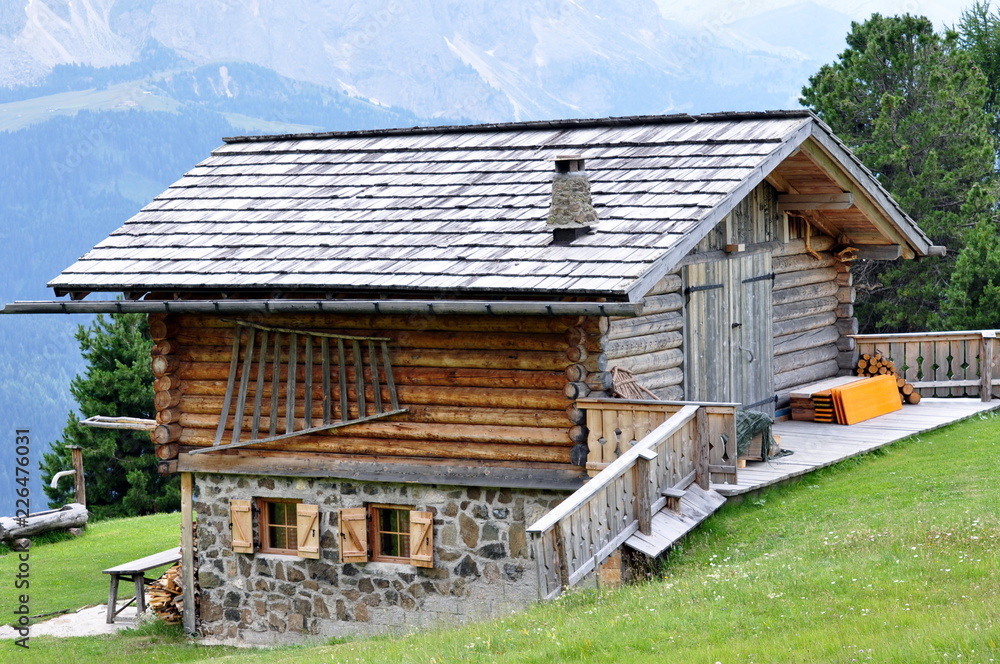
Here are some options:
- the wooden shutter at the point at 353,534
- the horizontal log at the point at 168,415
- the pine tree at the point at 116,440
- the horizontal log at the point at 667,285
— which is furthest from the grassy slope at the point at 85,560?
the horizontal log at the point at 667,285

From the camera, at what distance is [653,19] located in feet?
636

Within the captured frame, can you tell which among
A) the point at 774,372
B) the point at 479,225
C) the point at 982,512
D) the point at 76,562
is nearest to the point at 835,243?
the point at 774,372

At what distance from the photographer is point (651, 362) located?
47.0 ft

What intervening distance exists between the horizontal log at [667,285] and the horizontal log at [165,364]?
223 inches

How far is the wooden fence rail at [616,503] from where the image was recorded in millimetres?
10688

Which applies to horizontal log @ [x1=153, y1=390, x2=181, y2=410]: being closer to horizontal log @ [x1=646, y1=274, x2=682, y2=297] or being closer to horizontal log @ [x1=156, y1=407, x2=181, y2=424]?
horizontal log @ [x1=156, y1=407, x2=181, y2=424]

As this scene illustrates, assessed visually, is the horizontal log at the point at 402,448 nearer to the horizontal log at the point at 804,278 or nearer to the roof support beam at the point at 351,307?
the roof support beam at the point at 351,307

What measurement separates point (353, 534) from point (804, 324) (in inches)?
287

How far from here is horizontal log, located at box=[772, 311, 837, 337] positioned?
57.7 ft

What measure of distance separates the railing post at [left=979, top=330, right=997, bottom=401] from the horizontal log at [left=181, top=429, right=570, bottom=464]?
741cm

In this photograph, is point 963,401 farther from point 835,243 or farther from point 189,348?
point 189,348

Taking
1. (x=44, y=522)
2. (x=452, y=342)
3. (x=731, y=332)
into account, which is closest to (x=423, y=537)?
(x=452, y=342)

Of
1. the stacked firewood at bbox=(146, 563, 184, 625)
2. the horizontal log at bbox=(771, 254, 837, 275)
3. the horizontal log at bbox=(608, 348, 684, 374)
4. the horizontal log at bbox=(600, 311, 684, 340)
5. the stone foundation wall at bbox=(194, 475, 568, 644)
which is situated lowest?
the stacked firewood at bbox=(146, 563, 184, 625)

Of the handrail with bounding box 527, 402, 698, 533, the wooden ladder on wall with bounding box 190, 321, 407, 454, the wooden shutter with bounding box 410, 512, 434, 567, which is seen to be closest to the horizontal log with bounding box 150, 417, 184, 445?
the wooden ladder on wall with bounding box 190, 321, 407, 454
